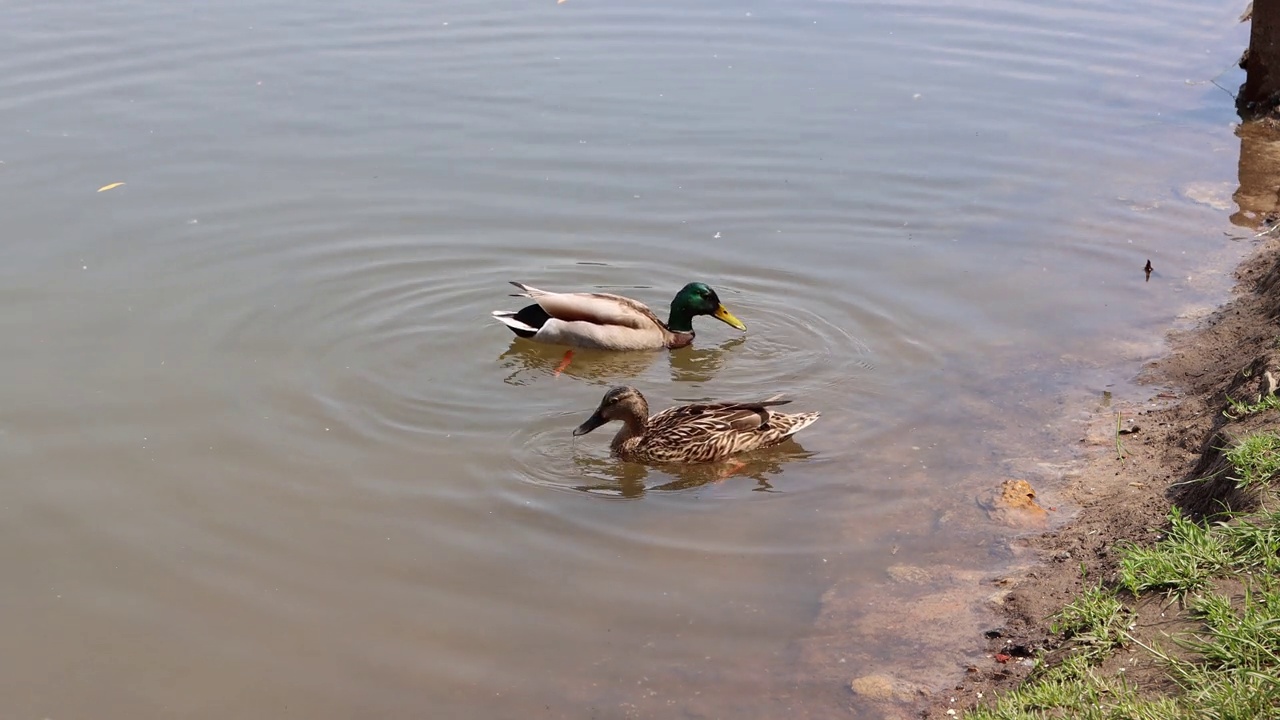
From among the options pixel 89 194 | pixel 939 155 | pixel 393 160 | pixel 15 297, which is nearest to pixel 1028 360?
pixel 939 155

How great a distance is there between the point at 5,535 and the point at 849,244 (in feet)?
22.0

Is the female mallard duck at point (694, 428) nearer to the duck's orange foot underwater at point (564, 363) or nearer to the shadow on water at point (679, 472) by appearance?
A: the shadow on water at point (679, 472)

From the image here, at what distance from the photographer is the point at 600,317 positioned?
9625 mm

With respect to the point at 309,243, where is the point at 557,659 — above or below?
below

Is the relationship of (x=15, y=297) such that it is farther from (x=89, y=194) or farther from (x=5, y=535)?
(x=5, y=535)

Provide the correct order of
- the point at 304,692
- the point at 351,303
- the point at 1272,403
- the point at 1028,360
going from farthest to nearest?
the point at 351,303, the point at 1028,360, the point at 1272,403, the point at 304,692

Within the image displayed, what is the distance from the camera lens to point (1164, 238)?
1096cm

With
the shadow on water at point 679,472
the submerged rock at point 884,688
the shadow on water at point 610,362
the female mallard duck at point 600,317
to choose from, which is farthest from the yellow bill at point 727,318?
the submerged rock at point 884,688

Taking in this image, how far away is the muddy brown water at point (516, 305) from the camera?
5.93m

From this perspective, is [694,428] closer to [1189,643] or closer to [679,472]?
[679,472]

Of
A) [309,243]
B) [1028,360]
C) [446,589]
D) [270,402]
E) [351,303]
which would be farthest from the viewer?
[309,243]

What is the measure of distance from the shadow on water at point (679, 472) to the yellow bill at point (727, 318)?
6.17 feet

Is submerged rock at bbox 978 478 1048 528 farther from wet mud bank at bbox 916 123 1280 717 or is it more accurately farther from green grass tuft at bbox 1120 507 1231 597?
green grass tuft at bbox 1120 507 1231 597

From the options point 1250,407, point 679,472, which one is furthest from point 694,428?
point 1250,407
